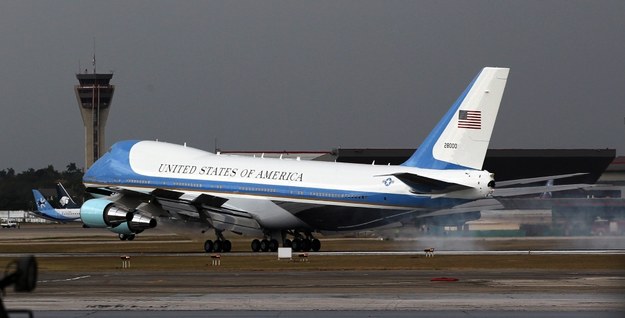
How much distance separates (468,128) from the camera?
61312mm

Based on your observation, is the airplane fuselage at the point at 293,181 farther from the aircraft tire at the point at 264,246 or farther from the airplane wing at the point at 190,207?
the aircraft tire at the point at 264,246

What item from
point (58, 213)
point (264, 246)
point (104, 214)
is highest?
point (58, 213)

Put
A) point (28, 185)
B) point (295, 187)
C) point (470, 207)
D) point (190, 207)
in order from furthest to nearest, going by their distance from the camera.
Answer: point (28, 185), point (190, 207), point (295, 187), point (470, 207)

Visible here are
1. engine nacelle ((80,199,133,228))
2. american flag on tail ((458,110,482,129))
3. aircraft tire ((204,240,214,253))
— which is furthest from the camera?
aircraft tire ((204,240,214,253))

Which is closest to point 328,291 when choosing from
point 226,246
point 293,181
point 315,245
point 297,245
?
point 293,181

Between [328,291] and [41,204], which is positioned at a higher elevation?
[41,204]

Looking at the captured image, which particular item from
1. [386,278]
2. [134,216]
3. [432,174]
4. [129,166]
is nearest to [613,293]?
[386,278]

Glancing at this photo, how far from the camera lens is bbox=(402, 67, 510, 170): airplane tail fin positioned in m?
61.0

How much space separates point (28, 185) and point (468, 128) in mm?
104971

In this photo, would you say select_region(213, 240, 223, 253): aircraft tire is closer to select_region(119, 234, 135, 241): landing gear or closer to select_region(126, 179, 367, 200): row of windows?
select_region(126, 179, 367, 200): row of windows

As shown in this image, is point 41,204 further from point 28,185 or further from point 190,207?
point 190,207

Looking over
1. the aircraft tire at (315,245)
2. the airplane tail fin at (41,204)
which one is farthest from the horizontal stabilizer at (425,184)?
the airplane tail fin at (41,204)

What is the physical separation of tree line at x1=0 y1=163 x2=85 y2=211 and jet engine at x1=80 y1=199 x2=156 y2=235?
86464 mm

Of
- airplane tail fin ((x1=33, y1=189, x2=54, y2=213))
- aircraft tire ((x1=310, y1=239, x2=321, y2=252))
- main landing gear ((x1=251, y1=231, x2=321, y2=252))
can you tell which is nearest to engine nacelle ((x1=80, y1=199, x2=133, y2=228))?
main landing gear ((x1=251, y1=231, x2=321, y2=252))
